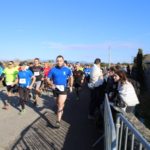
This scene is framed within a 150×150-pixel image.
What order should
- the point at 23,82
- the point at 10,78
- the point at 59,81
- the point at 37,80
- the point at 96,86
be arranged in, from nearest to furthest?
the point at 59,81 < the point at 96,86 < the point at 23,82 < the point at 10,78 < the point at 37,80

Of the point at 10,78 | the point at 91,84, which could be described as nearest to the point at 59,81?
the point at 91,84

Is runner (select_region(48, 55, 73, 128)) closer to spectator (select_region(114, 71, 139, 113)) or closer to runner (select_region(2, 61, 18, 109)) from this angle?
spectator (select_region(114, 71, 139, 113))

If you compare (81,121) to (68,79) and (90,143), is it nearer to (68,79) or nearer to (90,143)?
(68,79)

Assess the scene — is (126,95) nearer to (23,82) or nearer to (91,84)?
(91,84)

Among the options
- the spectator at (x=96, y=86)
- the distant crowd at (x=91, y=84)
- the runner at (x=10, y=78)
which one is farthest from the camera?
the runner at (x=10, y=78)

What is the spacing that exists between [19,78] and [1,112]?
1.30 metres

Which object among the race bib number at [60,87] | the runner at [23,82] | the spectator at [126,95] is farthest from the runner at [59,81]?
the runner at [23,82]

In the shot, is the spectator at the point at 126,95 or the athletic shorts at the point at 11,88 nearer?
the spectator at the point at 126,95

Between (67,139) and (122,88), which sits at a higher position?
(122,88)

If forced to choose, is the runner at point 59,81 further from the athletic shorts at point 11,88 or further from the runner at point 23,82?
the athletic shorts at point 11,88

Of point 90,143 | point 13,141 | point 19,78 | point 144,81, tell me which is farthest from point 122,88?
point 144,81

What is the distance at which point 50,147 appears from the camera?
8.29 m

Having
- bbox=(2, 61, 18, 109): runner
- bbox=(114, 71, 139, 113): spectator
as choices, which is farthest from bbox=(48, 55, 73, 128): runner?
bbox=(2, 61, 18, 109): runner

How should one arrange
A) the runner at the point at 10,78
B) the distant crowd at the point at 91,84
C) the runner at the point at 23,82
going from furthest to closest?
the runner at the point at 10,78, the runner at the point at 23,82, the distant crowd at the point at 91,84
